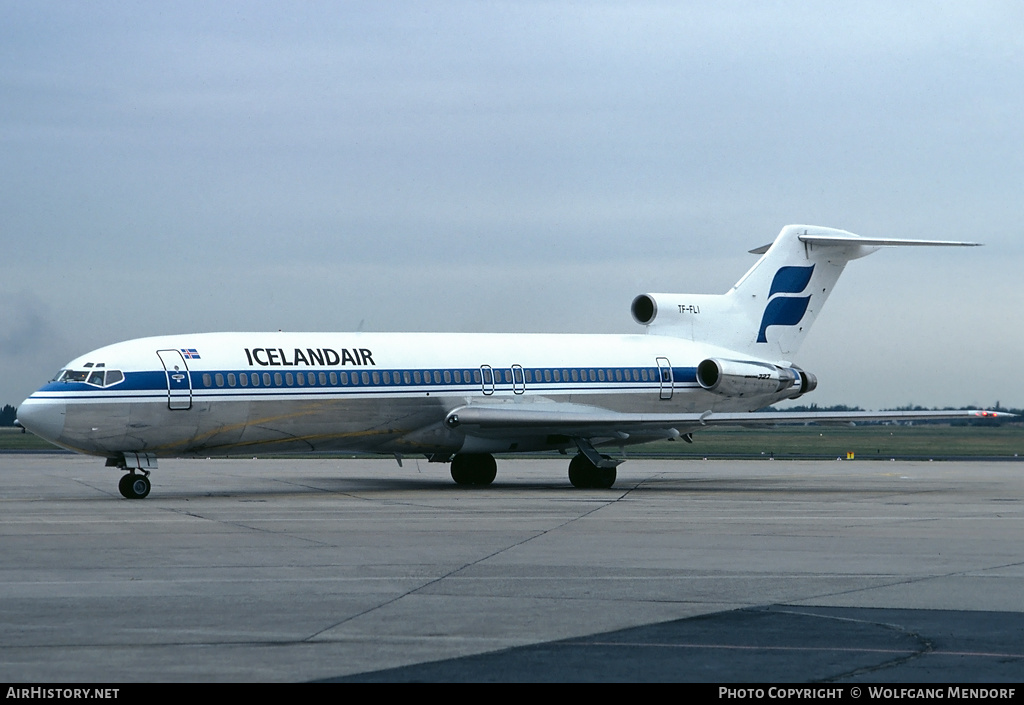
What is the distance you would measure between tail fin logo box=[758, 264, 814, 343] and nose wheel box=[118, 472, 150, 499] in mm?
18021

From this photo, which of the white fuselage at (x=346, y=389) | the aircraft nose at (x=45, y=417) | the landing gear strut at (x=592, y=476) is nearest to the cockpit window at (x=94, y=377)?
the white fuselage at (x=346, y=389)

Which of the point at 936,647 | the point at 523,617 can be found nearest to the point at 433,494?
the point at 523,617

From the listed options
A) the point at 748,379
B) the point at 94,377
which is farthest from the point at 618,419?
the point at 94,377

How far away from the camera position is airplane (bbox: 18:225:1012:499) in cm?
2586

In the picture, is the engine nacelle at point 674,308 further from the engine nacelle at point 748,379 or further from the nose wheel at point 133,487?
the nose wheel at point 133,487

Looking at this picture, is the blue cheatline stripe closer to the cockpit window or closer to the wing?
the cockpit window

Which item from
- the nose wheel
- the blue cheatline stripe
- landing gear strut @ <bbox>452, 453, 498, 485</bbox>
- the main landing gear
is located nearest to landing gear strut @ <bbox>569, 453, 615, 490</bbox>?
the main landing gear

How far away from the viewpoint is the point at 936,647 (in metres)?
9.50

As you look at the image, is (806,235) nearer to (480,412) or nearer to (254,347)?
(480,412)

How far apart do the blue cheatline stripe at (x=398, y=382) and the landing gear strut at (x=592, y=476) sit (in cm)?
240

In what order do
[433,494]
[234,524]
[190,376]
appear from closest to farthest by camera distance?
[234,524] < [190,376] < [433,494]

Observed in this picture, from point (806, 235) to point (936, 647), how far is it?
2784 centimetres

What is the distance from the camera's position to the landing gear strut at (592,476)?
101 feet

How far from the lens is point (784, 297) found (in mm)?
36469
